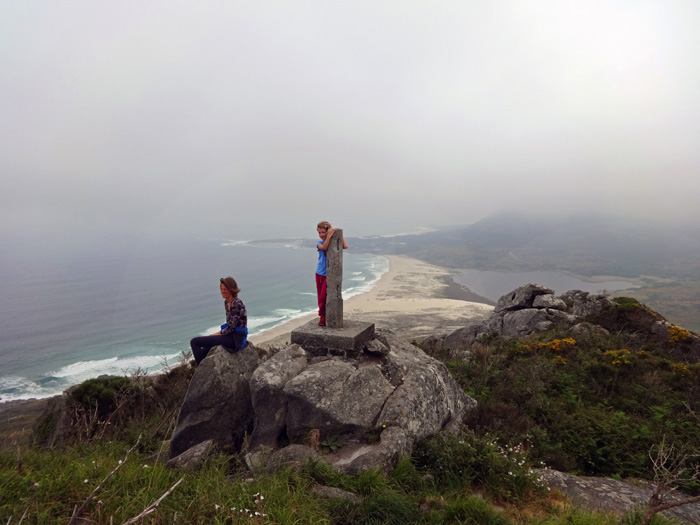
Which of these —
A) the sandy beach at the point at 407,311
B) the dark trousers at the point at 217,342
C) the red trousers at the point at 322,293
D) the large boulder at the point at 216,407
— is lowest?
the sandy beach at the point at 407,311

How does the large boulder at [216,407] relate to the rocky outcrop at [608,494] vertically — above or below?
above

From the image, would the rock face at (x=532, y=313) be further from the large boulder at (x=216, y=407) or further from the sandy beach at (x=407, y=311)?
the sandy beach at (x=407, y=311)

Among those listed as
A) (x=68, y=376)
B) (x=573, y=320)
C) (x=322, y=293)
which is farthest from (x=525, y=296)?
(x=68, y=376)

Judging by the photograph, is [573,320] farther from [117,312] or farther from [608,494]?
[117,312]

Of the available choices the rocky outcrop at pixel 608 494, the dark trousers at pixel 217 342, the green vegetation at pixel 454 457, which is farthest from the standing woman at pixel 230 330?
the rocky outcrop at pixel 608 494

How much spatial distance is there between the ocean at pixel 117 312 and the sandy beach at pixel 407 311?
4364 mm

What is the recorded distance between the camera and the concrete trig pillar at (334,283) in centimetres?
843

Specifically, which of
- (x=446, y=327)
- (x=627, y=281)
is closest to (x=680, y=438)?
(x=446, y=327)

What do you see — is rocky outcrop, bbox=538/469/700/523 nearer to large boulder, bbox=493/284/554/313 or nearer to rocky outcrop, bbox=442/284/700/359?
rocky outcrop, bbox=442/284/700/359

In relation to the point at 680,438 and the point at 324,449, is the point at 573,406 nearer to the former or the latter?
the point at 680,438

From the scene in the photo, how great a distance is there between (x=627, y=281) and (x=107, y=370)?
123785 millimetres

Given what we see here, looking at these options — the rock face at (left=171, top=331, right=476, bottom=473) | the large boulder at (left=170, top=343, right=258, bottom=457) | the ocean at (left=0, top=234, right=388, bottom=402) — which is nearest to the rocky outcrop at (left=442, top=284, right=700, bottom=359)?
the rock face at (left=171, top=331, right=476, bottom=473)

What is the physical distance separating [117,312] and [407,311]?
4810 cm

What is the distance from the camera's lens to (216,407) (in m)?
6.88
